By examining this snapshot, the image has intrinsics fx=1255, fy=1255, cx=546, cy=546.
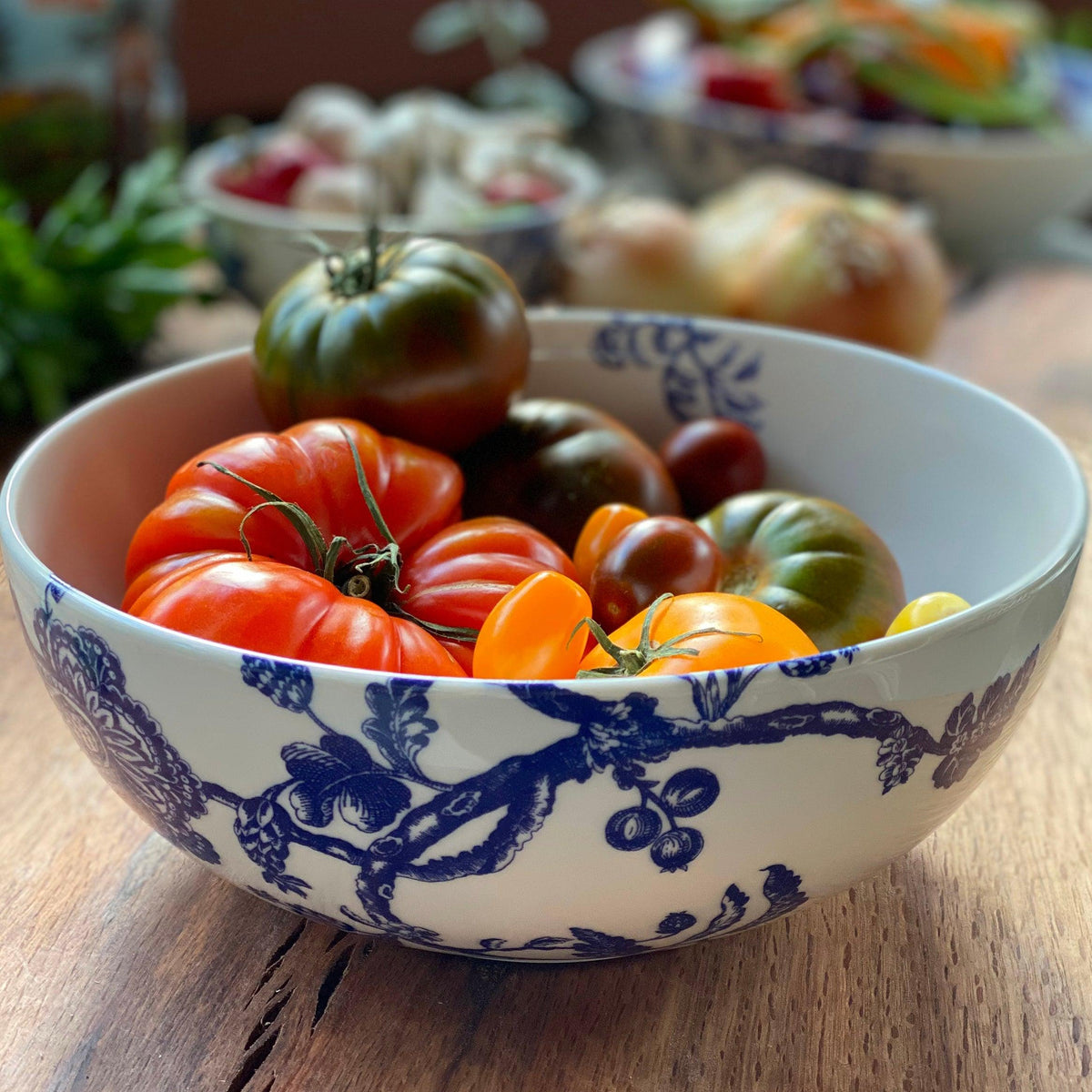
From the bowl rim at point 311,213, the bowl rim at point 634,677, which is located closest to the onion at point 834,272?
the bowl rim at point 311,213

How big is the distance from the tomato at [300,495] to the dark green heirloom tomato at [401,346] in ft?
0.12

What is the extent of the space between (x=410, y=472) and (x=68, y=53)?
90 centimetres

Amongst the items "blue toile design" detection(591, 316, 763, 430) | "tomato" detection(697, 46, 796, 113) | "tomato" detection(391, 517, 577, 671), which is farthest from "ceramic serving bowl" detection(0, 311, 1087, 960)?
"tomato" detection(697, 46, 796, 113)

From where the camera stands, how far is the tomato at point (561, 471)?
63cm

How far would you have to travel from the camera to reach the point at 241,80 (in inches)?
83.6

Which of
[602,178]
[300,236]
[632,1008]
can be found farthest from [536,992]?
[602,178]

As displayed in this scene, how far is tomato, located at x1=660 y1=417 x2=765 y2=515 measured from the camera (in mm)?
672

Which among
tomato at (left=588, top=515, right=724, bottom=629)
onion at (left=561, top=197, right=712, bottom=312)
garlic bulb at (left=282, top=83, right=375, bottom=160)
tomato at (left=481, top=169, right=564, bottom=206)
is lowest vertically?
onion at (left=561, top=197, right=712, bottom=312)

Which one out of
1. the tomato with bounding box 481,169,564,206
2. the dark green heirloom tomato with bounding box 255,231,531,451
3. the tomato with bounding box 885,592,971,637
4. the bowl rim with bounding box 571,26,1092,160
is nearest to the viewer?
the tomato with bounding box 885,592,971,637

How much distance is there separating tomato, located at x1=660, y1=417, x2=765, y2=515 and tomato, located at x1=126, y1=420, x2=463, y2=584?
15cm

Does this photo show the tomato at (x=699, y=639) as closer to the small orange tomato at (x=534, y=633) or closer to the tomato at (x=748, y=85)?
the small orange tomato at (x=534, y=633)

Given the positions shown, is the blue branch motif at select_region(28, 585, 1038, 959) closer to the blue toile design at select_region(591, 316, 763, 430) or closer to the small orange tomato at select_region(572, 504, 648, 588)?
the small orange tomato at select_region(572, 504, 648, 588)

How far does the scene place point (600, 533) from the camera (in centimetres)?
58

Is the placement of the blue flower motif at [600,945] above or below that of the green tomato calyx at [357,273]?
below
